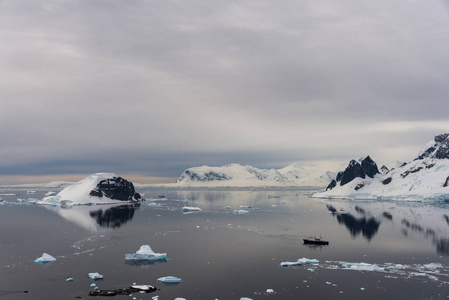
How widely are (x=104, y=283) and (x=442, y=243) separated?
5027cm

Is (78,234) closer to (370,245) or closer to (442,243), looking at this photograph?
(370,245)

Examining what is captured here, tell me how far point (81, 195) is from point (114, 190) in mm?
14516

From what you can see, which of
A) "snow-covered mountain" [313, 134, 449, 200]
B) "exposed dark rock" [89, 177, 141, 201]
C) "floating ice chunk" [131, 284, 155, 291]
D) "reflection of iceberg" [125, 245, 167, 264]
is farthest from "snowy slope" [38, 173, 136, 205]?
"snow-covered mountain" [313, 134, 449, 200]

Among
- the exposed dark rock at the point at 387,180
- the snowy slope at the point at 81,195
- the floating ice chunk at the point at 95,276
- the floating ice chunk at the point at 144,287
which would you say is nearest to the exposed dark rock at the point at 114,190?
the snowy slope at the point at 81,195

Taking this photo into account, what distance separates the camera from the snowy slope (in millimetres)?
139000

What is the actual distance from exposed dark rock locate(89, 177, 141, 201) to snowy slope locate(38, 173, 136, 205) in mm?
1440

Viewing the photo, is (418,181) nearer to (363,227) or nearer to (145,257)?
(363,227)

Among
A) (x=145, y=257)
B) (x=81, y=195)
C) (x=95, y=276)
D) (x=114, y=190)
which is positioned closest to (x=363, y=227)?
(x=145, y=257)

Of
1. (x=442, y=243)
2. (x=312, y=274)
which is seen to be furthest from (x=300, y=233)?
(x=312, y=274)

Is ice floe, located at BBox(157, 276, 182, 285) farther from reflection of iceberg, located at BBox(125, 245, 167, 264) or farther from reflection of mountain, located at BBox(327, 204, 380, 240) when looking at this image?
reflection of mountain, located at BBox(327, 204, 380, 240)

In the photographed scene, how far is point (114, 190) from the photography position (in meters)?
152

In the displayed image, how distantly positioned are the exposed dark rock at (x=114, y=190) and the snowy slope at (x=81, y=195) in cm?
144

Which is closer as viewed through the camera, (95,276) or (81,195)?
(95,276)

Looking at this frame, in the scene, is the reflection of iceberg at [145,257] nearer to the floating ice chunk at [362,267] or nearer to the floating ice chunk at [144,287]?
the floating ice chunk at [144,287]
